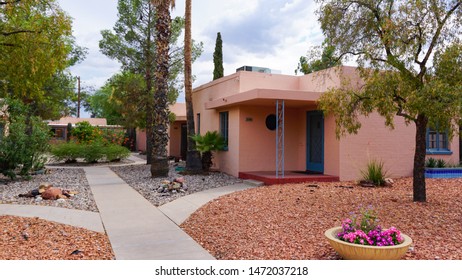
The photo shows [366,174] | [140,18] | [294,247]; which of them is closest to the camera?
[294,247]

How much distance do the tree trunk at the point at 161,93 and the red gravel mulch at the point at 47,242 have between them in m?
6.65

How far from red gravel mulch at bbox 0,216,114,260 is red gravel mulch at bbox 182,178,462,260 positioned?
4.90 ft

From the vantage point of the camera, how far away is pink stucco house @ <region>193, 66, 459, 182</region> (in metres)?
11.9

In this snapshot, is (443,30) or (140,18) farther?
(140,18)

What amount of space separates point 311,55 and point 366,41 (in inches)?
49.3

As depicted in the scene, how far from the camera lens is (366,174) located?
1116 centimetres

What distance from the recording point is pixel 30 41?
743 cm

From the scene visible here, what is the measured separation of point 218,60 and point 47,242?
15.4 m

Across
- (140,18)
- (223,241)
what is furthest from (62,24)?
(140,18)

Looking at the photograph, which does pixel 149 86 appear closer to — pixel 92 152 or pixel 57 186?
pixel 92 152

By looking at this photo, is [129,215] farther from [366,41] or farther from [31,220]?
[366,41]

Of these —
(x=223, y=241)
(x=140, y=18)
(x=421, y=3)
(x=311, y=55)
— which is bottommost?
(x=223, y=241)

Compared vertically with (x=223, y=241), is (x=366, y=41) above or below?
above
